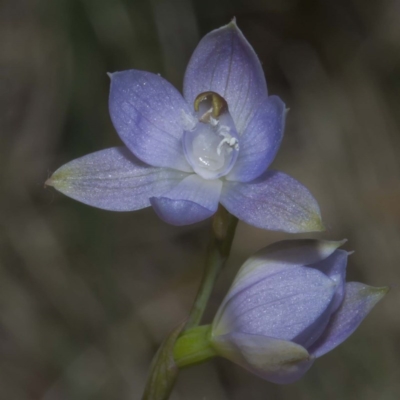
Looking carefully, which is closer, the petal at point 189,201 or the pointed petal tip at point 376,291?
the petal at point 189,201

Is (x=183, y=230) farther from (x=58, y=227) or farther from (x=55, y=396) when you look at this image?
(x=55, y=396)

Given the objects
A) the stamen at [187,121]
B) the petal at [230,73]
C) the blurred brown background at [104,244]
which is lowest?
the blurred brown background at [104,244]

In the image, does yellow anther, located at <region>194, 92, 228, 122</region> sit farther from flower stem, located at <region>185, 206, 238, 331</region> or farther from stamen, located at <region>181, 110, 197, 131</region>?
flower stem, located at <region>185, 206, 238, 331</region>

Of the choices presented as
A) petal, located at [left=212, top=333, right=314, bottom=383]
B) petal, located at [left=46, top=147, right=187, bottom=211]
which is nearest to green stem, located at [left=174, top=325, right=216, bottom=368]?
petal, located at [left=212, top=333, right=314, bottom=383]

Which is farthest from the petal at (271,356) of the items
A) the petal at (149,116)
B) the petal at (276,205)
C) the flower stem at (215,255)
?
the petal at (149,116)

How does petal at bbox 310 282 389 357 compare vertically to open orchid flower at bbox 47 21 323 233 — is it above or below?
below

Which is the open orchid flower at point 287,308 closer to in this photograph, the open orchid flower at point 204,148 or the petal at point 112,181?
the open orchid flower at point 204,148

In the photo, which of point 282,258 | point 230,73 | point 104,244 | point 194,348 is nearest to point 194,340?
point 194,348

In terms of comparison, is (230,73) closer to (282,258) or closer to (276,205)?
(276,205)

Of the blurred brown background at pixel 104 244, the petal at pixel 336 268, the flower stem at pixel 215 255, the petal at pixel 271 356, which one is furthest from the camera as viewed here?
the blurred brown background at pixel 104 244
